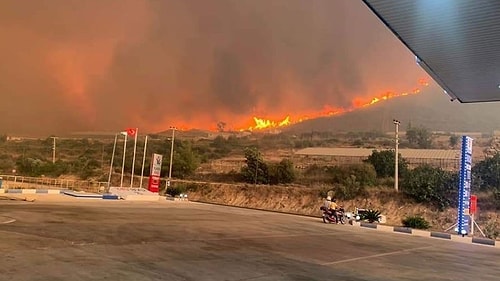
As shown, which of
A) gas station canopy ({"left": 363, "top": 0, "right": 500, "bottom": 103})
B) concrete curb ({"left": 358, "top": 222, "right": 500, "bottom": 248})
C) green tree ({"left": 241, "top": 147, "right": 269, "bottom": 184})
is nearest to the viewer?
gas station canopy ({"left": 363, "top": 0, "right": 500, "bottom": 103})

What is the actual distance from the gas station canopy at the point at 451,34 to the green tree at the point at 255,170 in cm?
3019

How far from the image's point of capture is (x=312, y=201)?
33000 millimetres

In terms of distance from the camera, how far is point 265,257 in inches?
324

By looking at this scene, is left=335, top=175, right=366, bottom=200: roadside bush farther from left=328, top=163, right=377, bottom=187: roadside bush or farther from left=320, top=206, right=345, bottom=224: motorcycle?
left=320, top=206, right=345, bottom=224: motorcycle

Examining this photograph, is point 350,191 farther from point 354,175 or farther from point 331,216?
point 331,216

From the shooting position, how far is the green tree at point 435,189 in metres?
26.1

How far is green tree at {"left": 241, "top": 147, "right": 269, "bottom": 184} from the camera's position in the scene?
46.3 metres

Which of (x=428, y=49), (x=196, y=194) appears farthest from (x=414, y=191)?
(x=196, y=194)

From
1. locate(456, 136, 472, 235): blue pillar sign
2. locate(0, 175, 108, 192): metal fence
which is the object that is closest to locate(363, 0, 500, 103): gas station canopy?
locate(456, 136, 472, 235): blue pillar sign

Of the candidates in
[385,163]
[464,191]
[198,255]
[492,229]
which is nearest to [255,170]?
[385,163]

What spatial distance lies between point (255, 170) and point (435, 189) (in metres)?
23.2

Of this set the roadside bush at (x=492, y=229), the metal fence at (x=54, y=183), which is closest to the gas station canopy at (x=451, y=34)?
the roadside bush at (x=492, y=229)

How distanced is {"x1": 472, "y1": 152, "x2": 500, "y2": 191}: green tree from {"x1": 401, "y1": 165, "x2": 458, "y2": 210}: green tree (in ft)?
6.18

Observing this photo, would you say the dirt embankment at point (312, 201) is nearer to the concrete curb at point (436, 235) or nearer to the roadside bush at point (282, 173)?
the concrete curb at point (436, 235)
